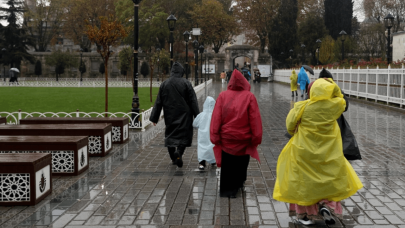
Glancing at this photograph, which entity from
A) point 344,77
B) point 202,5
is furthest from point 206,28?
point 344,77

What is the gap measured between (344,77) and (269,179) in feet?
67.9

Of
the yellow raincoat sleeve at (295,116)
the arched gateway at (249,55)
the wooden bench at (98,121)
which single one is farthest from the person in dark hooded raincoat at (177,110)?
the arched gateway at (249,55)

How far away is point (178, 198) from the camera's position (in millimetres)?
5652

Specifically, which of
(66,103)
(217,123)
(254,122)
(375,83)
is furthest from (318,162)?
(66,103)

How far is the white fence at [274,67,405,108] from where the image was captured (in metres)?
17.7

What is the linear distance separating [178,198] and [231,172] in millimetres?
758

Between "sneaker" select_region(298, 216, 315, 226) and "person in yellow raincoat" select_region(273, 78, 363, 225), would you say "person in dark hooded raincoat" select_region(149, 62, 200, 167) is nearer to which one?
"person in yellow raincoat" select_region(273, 78, 363, 225)

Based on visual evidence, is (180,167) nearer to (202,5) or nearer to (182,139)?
(182,139)

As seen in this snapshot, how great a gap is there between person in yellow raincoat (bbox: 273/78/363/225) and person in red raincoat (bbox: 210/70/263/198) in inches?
32.5

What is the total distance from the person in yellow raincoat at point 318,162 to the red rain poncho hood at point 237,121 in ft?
2.67

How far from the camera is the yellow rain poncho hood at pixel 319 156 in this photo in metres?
4.45

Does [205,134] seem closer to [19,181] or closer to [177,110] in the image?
[177,110]

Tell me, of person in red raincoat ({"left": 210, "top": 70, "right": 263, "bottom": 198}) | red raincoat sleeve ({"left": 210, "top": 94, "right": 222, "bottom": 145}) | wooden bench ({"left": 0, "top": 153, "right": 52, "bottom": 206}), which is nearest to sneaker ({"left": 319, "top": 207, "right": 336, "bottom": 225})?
person in red raincoat ({"left": 210, "top": 70, "right": 263, "bottom": 198})

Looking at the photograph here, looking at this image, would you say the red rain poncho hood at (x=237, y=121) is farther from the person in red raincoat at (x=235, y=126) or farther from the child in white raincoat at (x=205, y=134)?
the child in white raincoat at (x=205, y=134)
